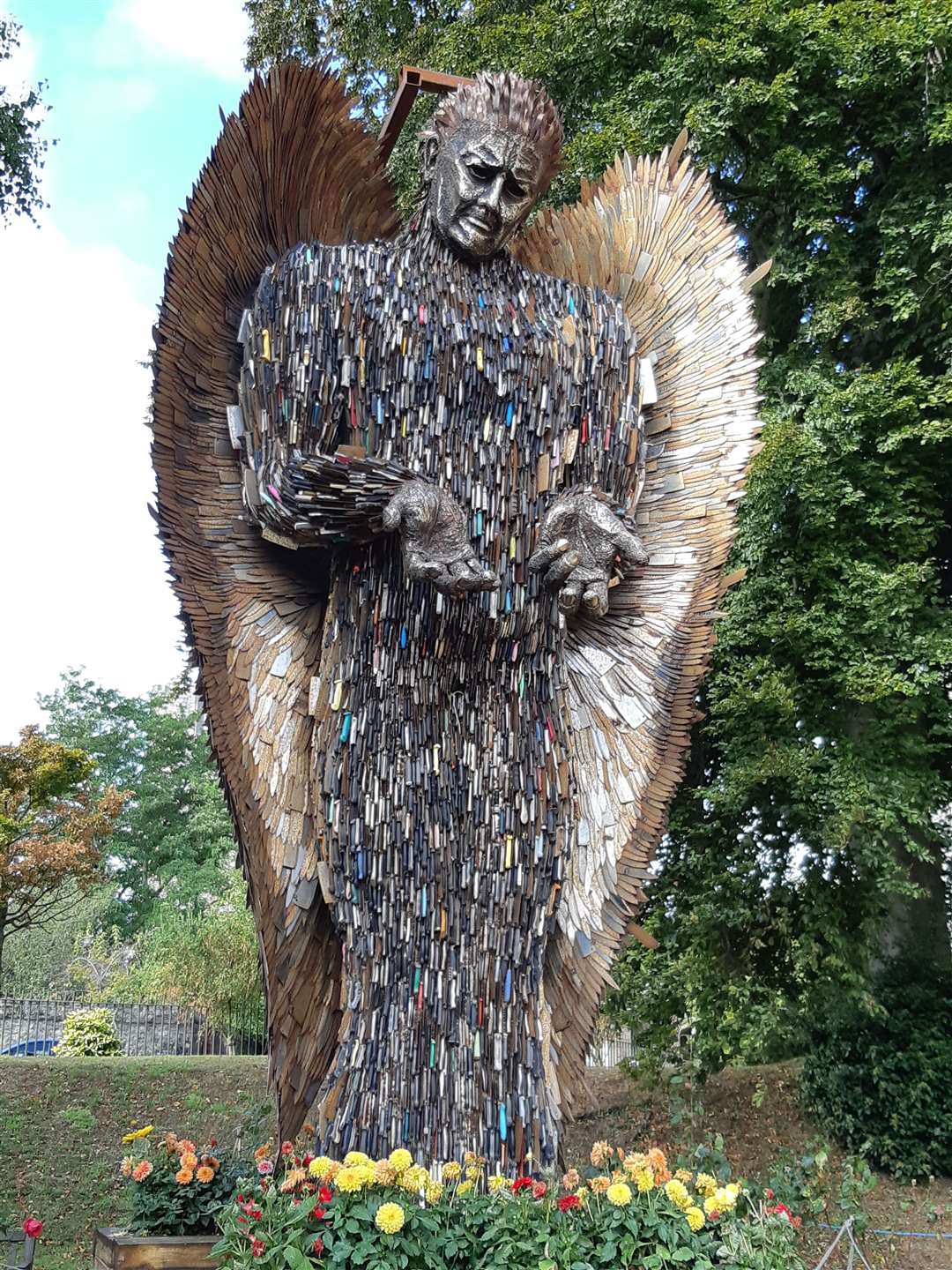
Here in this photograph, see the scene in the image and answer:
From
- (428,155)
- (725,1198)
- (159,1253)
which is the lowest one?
(159,1253)

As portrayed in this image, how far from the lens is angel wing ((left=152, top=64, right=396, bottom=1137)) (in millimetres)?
3723

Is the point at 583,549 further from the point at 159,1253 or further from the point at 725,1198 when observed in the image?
the point at 159,1253

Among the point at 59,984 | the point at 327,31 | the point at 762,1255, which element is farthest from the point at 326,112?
the point at 59,984

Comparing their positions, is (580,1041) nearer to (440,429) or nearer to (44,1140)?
(440,429)

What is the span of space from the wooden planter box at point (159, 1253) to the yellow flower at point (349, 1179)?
0.81 m

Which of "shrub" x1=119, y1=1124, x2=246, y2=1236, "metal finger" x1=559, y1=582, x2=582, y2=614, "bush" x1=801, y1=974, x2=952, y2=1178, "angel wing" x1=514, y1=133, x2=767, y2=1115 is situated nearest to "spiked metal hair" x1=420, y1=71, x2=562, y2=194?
"angel wing" x1=514, y1=133, x2=767, y2=1115

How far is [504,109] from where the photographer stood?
3.96 metres

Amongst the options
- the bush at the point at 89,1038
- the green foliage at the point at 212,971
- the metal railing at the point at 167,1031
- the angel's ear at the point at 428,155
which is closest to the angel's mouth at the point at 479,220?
the angel's ear at the point at 428,155

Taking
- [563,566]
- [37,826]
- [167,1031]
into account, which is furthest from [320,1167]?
[37,826]

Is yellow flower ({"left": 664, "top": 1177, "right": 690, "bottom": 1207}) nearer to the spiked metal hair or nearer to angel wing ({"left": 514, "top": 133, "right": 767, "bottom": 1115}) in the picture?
angel wing ({"left": 514, "top": 133, "right": 767, "bottom": 1115})

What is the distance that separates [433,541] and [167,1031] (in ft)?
45.2

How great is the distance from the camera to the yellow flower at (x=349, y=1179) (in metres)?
2.98

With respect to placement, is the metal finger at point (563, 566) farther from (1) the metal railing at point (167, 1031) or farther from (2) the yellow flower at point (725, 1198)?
(1) the metal railing at point (167, 1031)

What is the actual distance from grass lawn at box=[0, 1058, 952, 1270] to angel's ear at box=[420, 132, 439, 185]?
5.43 meters
